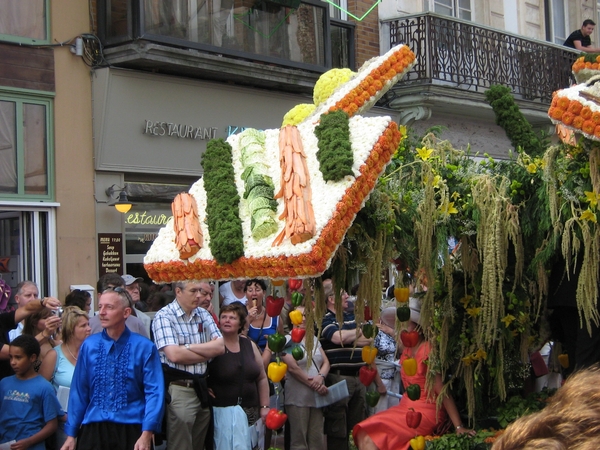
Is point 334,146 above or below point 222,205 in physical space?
above

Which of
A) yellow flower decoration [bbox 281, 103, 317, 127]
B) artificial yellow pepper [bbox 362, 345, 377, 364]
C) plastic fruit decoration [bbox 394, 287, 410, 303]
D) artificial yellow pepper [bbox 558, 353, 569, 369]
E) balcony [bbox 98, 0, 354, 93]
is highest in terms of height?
balcony [bbox 98, 0, 354, 93]

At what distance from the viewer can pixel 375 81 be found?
600 centimetres

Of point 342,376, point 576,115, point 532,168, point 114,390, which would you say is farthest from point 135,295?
point 576,115

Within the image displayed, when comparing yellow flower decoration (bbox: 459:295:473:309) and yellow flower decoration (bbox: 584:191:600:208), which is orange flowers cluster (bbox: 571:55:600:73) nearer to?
yellow flower decoration (bbox: 584:191:600:208)

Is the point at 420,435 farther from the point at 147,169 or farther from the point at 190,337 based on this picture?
the point at 147,169

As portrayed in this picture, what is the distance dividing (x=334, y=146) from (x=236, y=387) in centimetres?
278

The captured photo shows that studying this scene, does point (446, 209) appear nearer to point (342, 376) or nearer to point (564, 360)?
point (564, 360)

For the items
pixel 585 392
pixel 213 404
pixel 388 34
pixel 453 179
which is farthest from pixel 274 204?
pixel 388 34

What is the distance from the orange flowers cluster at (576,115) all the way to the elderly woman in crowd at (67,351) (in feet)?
13.0

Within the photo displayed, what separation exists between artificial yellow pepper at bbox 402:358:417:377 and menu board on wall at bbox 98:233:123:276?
6.02 meters

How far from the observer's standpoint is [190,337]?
6777 millimetres

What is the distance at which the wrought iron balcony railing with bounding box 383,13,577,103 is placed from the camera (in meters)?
15.2

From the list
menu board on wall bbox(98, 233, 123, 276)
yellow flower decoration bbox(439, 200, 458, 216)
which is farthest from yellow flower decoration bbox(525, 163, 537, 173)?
menu board on wall bbox(98, 233, 123, 276)

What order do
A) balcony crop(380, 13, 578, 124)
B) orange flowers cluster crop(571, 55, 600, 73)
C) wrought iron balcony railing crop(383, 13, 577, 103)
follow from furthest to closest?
wrought iron balcony railing crop(383, 13, 577, 103), balcony crop(380, 13, 578, 124), orange flowers cluster crop(571, 55, 600, 73)
